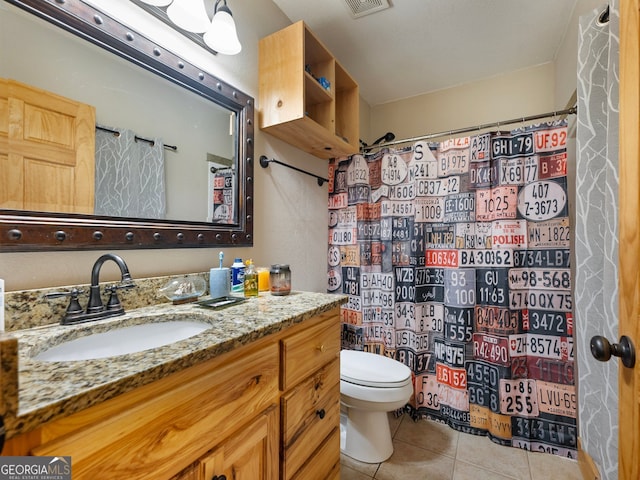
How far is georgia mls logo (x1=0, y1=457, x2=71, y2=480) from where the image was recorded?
0.37 meters

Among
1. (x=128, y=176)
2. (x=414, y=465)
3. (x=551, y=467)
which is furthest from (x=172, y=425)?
(x=551, y=467)

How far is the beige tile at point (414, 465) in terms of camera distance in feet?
4.54

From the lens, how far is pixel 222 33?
3.64ft

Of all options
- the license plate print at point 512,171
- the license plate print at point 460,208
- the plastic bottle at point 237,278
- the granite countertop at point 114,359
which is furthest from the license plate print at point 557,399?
the plastic bottle at point 237,278

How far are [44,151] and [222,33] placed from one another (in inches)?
29.9

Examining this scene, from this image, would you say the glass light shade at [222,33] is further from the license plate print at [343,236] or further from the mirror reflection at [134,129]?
the license plate print at [343,236]

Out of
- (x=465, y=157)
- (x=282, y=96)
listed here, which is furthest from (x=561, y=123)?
(x=282, y=96)

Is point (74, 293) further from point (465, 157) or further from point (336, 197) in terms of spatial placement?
point (465, 157)

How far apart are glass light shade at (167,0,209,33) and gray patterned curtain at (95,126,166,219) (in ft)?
1.45

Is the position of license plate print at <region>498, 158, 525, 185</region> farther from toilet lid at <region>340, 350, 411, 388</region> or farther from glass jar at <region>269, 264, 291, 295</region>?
glass jar at <region>269, 264, 291, 295</region>

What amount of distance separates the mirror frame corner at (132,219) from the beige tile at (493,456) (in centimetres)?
164

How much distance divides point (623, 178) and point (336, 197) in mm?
1629

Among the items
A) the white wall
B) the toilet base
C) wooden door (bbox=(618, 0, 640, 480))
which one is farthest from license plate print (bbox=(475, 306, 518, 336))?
the white wall

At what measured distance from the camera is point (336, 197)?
6.95 ft
